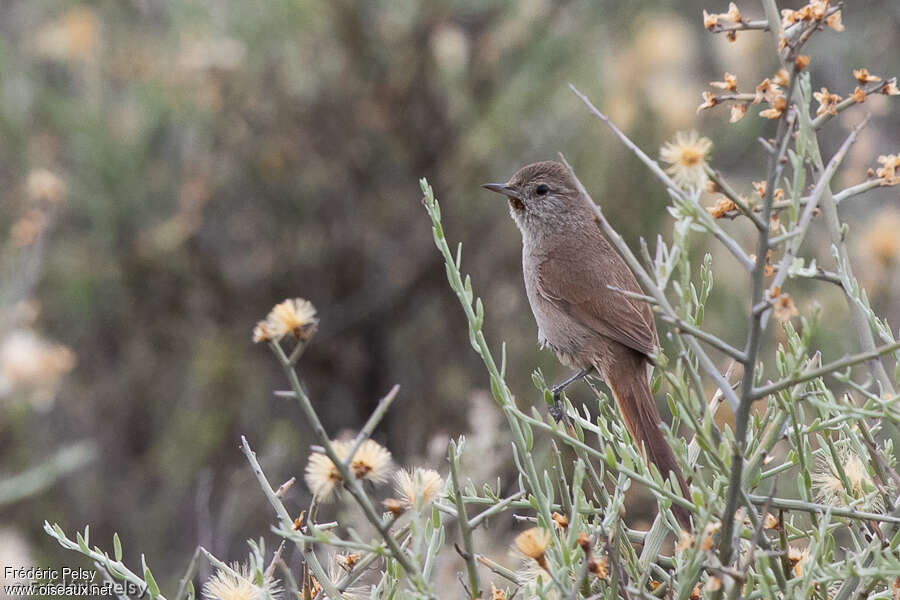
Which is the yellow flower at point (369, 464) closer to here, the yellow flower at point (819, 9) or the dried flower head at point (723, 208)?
the dried flower head at point (723, 208)

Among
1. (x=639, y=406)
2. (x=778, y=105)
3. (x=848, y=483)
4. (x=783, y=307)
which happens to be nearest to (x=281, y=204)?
(x=639, y=406)

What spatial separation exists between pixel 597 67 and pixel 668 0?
76.6 inches

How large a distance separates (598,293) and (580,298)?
7 cm

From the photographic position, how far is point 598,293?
13.3ft

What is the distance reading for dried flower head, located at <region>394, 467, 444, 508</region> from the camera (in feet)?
6.14

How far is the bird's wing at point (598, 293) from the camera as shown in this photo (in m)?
3.79

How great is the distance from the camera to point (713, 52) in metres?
10.5

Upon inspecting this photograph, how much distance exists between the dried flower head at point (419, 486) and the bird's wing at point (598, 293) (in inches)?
72.6

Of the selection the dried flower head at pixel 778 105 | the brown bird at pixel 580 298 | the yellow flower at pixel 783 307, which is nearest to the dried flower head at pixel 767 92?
the dried flower head at pixel 778 105

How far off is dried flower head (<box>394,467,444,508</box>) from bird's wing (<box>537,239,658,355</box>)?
6.05 feet

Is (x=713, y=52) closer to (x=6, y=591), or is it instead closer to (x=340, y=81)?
(x=340, y=81)

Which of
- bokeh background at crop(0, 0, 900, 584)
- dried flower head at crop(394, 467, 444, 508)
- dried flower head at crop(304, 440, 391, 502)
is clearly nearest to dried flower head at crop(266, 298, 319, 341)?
dried flower head at crop(304, 440, 391, 502)

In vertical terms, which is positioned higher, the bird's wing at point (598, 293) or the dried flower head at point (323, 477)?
the bird's wing at point (598, 293)

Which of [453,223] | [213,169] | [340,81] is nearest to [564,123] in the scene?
[453,223]
